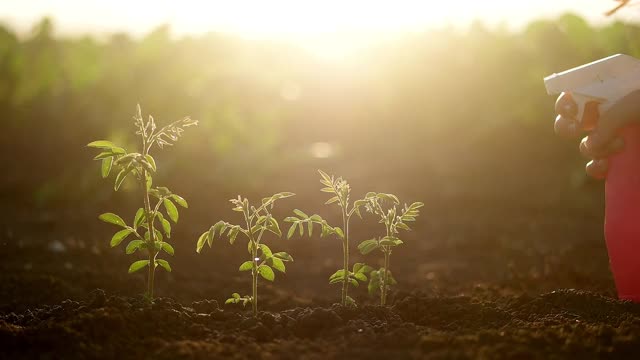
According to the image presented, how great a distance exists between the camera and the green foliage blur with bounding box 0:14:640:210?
30.3ft

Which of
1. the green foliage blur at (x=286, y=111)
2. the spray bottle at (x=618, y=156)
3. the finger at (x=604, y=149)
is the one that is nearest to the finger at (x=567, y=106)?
the spray bottle at (x=618, y=156)

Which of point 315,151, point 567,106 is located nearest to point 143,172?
point 567,106

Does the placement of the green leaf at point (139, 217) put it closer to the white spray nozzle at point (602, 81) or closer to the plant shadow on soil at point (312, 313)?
the plant shadow on soil at point (312, 313)

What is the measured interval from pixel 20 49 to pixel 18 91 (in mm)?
1021

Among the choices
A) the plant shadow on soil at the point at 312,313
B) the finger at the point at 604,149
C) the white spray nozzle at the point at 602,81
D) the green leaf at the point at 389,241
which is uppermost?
the white spray nozzle at the point at 602,81

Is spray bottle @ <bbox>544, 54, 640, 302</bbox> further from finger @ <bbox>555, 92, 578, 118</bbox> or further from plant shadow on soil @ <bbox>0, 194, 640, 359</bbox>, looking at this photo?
plant shadow on soil @ <bbox>0, 194, 640, 359</bbox>

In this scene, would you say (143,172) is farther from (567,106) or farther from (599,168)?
(599,168)

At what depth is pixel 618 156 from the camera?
427 centimetres

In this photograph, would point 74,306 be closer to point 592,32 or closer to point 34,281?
point 34,281

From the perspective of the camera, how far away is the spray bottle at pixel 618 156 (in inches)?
165

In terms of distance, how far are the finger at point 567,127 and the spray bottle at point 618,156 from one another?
0.19 ft

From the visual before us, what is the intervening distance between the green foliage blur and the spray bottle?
380cm

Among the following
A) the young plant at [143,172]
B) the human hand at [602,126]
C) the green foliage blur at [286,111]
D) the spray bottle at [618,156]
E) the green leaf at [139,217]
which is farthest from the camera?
the green foliage blur at [286,111]

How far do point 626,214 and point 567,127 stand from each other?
0.58m
